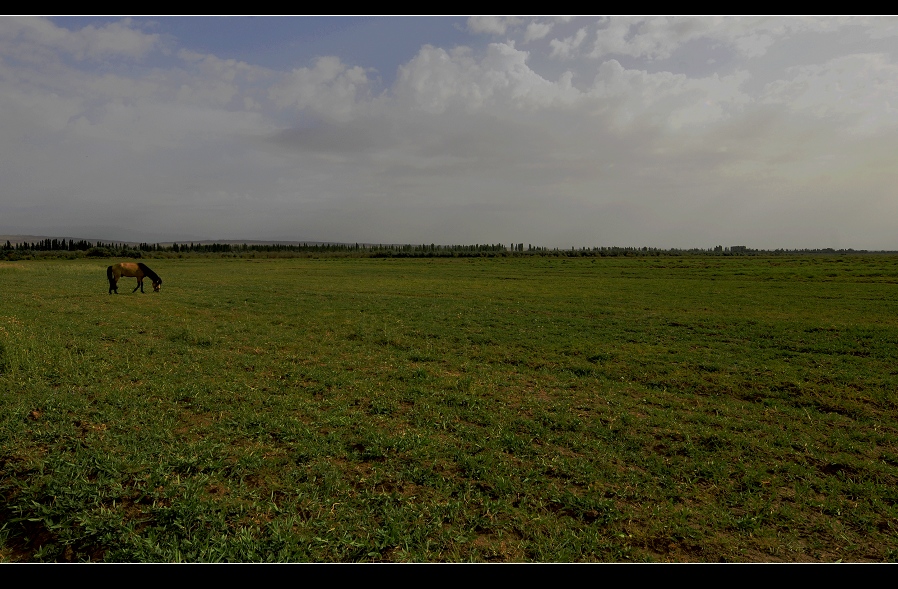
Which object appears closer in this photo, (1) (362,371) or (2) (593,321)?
(1) (362,371)

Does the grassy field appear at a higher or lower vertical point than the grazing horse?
lower

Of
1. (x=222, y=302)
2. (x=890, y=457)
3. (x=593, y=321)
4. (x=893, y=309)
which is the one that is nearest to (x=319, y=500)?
(x=890, y=457)

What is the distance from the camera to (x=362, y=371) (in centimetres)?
934

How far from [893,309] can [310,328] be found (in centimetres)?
2516

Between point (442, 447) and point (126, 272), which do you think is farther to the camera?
point (126, 272)

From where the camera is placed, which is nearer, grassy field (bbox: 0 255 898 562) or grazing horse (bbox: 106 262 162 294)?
grassy field (bbox: 0 255 898 562)

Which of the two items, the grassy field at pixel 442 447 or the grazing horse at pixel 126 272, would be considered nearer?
the grassy field at pixel 442 447

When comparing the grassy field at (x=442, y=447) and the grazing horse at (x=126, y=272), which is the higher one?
the grazing horse at (x=126, y=272)

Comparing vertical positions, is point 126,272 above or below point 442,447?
above

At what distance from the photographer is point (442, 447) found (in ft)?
18.3

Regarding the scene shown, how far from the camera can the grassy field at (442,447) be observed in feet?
12.4

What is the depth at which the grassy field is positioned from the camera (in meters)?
3.78
